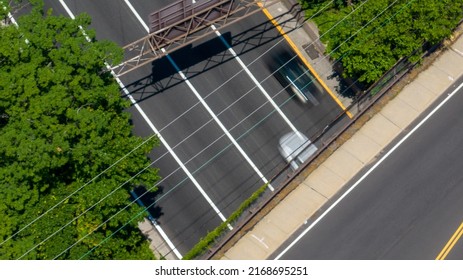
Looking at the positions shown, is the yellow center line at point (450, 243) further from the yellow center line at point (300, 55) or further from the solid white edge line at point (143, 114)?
the solid white edge line at point (143, 114)

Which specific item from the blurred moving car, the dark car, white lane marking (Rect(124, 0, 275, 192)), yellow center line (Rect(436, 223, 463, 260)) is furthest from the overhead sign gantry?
yellow center line (Rect(436, 223, 463, 260))

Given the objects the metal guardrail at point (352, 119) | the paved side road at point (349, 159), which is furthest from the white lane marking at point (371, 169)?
the metal guardrail at point (352, 119)

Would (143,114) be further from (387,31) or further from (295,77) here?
(387,31)

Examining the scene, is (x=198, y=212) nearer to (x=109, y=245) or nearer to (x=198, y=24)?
(x=109, y=245)

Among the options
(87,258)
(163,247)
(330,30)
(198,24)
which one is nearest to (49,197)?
(87,258)

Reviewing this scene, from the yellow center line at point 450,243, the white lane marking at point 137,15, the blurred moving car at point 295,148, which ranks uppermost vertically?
the white lane marking at point 137,15

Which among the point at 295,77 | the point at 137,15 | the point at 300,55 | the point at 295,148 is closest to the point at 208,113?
the point at 295,148
